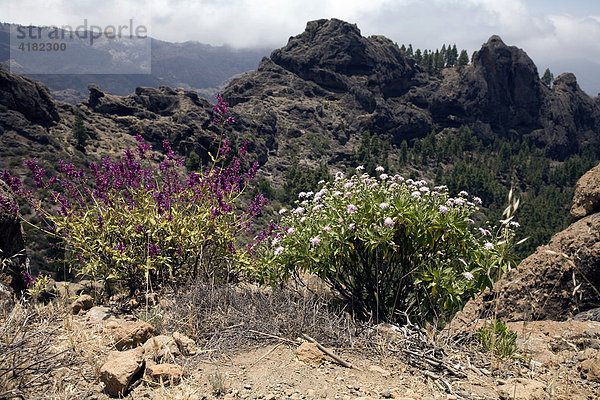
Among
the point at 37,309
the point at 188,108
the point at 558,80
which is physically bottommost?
the point at 37,309

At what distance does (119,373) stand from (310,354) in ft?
3.97

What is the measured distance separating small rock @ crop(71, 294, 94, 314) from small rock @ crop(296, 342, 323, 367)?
2.54 metres

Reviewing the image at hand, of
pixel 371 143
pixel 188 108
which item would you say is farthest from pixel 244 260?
pixel 371 143

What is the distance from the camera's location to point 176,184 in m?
4.68

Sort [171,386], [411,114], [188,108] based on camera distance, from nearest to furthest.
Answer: [171,386] < [188,108] < [411,114]

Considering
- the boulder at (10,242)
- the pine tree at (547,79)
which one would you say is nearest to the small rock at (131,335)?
the boulder at (10,242)

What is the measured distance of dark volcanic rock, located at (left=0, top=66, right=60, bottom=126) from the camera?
4619 cm

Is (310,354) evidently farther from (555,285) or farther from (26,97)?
(26,97)

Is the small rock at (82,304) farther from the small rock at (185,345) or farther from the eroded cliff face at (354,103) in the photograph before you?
the eroded cliff face at (354,103)

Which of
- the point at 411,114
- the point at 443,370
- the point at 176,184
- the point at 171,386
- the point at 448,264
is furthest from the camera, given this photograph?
the point at 411,114

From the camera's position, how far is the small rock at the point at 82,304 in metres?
3.92

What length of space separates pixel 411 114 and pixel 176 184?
317ft

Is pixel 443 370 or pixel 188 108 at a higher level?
pixel 188 108

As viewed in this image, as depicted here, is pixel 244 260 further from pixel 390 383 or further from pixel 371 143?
pixel 371 143
